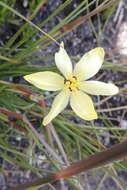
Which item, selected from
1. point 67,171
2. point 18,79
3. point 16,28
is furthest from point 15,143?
point 67,171

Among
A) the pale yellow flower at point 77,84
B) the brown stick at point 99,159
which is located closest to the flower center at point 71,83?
the pale yellow flower at point 77,84

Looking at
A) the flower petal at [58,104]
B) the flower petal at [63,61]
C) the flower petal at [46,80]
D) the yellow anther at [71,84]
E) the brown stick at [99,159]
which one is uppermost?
the flower petal at [63,61]

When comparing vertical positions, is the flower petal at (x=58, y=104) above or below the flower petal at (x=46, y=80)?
below

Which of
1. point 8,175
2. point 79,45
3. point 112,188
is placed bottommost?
point 112,188

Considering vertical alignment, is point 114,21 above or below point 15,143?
above

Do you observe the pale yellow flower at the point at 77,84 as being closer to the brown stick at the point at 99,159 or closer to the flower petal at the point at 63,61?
the flower petal at the point at 63,61

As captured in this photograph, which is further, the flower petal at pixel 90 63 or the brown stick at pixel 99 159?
the flower petal at pixel 90 63

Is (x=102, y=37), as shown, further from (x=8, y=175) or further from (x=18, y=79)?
(x=8, y=175)

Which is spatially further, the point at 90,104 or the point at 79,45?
the point at 79,45
